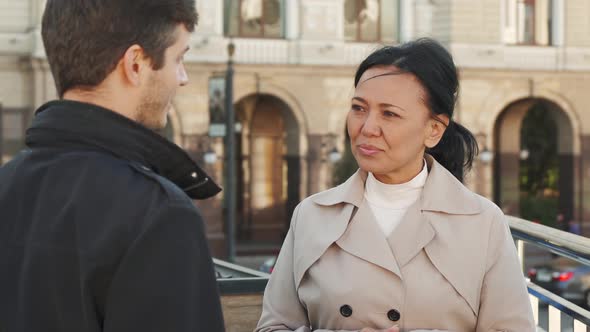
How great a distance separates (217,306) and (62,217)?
35cm

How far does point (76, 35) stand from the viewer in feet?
6.87

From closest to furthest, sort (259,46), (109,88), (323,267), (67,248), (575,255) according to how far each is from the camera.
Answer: (67,248)
(109,88)
(323,267)
(575,255)
(259,46)

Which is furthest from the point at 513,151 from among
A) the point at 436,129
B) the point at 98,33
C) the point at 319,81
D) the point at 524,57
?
the point at 98,33

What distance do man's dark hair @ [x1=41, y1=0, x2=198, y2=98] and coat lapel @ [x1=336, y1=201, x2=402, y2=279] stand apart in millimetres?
1327

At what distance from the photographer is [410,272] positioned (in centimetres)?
325

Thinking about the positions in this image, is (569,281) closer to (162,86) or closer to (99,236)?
(162,86)

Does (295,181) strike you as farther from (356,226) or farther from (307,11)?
(356,226)

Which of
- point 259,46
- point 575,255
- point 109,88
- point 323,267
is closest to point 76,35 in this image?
point 109,88

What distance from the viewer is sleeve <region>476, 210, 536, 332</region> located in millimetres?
3211

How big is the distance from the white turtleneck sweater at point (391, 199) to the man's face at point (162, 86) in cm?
130

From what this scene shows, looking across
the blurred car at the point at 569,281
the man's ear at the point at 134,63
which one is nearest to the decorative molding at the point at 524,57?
the blurred car at the point at 569,281

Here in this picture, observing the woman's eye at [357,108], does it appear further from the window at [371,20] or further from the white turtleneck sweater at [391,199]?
the window at [371,20]

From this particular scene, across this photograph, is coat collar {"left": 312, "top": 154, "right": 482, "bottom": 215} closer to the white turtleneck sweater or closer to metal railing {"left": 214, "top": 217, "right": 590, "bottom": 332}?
the white turtleneck sweater

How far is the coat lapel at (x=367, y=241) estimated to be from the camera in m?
3.25
